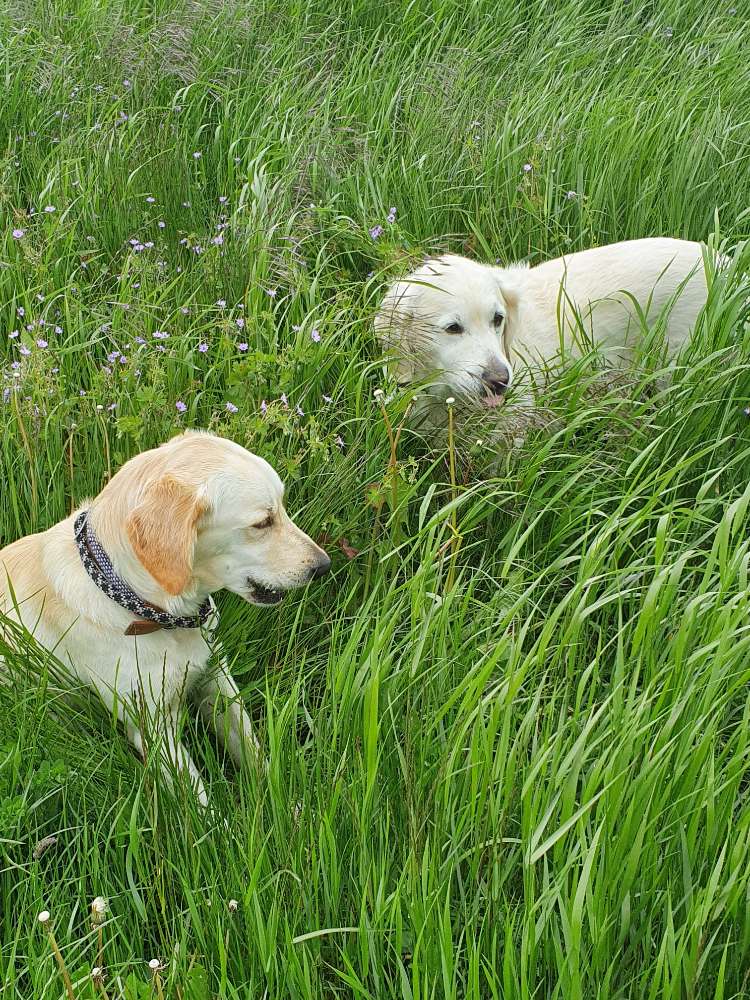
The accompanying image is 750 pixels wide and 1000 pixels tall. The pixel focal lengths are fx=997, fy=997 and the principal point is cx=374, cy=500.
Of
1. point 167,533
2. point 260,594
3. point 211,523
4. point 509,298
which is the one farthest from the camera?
point 509,298

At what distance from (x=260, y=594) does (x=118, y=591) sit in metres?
0.36

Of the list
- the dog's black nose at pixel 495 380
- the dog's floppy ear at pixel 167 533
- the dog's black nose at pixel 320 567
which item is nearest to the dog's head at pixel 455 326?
the dog's black nose at pixel 495 380

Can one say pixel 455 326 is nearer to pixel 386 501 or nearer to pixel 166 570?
pixel 386 501

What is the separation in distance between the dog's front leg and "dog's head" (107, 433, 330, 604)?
0.73 feet

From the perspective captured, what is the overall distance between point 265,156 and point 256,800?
120 inches

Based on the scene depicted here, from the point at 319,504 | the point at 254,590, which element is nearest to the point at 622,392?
the point at 319,504

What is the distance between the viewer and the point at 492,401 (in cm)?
318

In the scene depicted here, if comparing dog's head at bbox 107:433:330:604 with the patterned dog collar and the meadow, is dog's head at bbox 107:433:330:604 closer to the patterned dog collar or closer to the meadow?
the patterned dog collar

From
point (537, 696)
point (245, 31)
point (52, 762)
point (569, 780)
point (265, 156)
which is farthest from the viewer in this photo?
point (245, 31)

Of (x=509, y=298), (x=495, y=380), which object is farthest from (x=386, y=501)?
(x=509, y=298)

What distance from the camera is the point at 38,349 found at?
2.92m

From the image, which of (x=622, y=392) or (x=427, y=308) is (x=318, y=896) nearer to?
(x=622, y=392)

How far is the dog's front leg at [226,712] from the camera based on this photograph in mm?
2301

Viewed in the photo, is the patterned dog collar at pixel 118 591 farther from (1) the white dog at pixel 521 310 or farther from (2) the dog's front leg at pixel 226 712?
(1) the white dog at pixel 521 310
